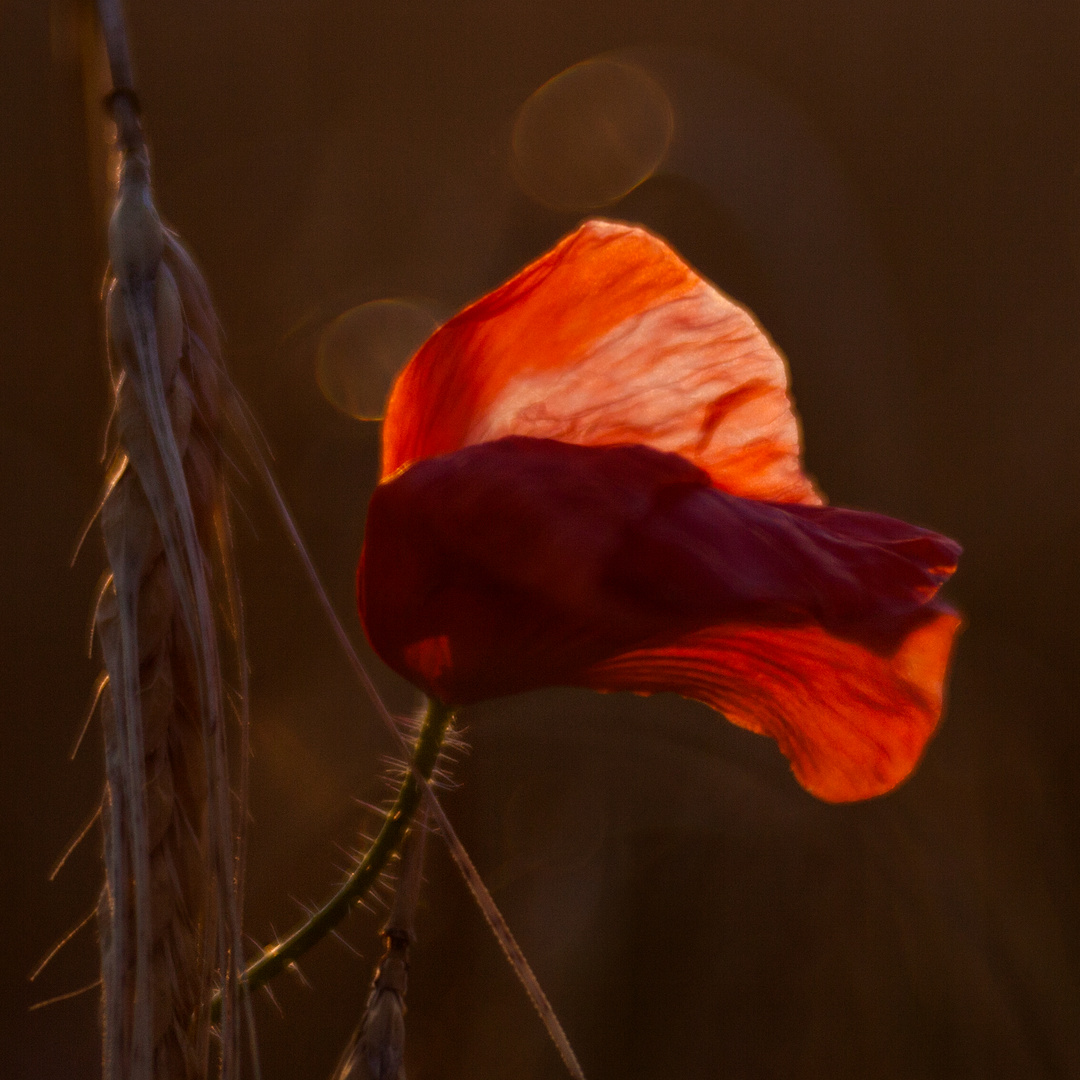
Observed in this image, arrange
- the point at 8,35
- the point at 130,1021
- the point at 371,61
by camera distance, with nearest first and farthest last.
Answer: the point at 130,1021 → the point at 8,35 → the point at 371,61

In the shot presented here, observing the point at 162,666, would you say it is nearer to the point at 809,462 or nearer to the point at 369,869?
the point at 369,869

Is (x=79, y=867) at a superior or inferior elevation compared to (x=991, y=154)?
inferior

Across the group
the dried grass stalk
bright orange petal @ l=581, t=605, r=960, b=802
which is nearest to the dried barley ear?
the dried grass stalk

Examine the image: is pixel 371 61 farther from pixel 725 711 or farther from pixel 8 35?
pixel 725 711

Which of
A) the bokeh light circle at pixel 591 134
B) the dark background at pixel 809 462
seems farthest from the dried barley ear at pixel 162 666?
the bokeh light circle at pixel 591 134

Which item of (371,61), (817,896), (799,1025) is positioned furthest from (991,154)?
(799,1025)

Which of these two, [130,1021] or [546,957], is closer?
[130,1021]

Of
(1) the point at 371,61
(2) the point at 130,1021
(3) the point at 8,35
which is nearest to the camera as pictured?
(2) the point at 130,1021

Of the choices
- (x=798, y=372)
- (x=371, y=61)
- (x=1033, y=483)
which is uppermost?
(x=371, y=61)
